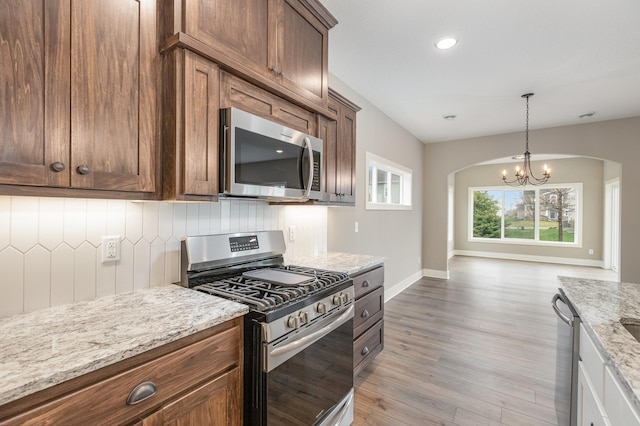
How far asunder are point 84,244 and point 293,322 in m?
1.02

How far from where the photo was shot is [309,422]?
1531 mm

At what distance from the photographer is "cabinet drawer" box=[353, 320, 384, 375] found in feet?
7.45

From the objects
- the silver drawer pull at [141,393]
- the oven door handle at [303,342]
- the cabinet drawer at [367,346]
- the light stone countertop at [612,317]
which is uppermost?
the light stone countertop at [612,317]

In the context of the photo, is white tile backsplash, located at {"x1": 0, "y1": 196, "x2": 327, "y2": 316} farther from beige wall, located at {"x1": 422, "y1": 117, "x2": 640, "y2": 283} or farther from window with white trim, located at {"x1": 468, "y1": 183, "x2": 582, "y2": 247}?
window with white trim, located at {"x1": 468, "y1": 183, "x2": 582, "y2": 247}

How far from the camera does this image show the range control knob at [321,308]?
1583 millimetres

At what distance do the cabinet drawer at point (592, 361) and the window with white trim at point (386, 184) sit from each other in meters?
2.71

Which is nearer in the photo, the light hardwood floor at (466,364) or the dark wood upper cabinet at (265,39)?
the dark wood upper cabinet at (265,39)

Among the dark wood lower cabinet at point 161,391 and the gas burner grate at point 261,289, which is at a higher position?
the gas burner grate at point 261,289

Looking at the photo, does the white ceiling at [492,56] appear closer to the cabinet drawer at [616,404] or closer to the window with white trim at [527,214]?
the cabinet drawer at [616,404]

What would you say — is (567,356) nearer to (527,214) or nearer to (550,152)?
(550,152)

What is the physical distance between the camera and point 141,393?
3.15ft

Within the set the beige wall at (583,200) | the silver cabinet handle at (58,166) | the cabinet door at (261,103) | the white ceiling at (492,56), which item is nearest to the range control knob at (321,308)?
the cabinet door at (261,103)

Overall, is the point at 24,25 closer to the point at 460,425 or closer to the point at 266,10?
the point at 266,10

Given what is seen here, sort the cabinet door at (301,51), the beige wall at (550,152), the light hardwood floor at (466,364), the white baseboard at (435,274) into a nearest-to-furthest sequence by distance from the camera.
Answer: the cabinet door at (301,51) → the light hardwood floor at (466,364) → the beige wall at (550,152) → the white baseboard at (435,274)
